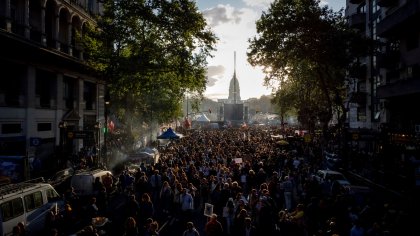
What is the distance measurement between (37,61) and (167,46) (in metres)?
11.1

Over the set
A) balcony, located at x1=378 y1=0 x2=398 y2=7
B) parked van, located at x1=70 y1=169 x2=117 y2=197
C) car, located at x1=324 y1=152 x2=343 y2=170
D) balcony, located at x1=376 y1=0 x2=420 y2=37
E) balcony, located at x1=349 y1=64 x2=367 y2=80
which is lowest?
car, located at x1=324 y1=152 x2=343 y2=170

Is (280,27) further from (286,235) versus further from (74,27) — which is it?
(286,235)

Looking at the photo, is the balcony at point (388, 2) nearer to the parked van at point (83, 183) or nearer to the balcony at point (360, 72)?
the balcony at point (360, 72)

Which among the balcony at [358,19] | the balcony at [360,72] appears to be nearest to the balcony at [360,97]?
the balcony at [360,72]

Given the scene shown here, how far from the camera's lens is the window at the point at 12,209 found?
1142cm

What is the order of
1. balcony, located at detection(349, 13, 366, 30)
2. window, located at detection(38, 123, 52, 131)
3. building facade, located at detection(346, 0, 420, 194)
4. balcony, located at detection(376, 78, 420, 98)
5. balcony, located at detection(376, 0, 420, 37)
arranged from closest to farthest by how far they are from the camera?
1. building facade, located at detection(346, 0, 420, 194)
2. balcony, located at detection(376, 0, 420, 37)
3. balcony, located at detection(376, 78, 420, 98)
4. window, located at detection(38, 123, 52, 131)
5. balcony, located at detection(349, 13, 366, 30)

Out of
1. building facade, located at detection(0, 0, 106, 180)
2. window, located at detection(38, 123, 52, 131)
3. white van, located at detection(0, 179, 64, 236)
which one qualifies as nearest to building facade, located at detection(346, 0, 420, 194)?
white van, located at detection(0, 179, 64, 236)

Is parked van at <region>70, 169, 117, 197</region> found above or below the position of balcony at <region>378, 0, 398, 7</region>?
below

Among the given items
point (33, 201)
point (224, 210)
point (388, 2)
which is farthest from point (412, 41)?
point (33, 201)

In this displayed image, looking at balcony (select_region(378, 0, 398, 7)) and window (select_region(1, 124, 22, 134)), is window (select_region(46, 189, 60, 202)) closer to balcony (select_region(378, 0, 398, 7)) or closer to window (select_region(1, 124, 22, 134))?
window (select_region(1, 124, 22, 134))

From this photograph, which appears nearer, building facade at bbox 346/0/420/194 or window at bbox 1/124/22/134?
window at bbox 1/124/22/134

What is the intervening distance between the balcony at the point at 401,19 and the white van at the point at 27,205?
84.6 feet

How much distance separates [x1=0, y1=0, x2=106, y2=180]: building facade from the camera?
24938mm

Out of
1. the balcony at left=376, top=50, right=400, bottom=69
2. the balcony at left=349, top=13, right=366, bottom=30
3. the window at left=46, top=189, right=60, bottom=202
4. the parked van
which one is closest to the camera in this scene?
the window at left=46, top=189, right=60, bottom=202
